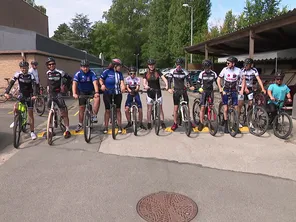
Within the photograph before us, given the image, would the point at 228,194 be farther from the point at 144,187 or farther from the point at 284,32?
the point at 284,32

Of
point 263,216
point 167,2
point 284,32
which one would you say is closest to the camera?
point 263,216

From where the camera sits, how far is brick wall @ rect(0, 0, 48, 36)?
24.6 meters

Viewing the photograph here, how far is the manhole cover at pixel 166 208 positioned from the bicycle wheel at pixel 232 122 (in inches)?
138

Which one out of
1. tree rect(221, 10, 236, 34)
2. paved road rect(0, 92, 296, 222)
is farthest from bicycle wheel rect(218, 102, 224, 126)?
tree rect(221, 10, 236, 34)

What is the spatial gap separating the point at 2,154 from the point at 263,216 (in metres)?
4.88

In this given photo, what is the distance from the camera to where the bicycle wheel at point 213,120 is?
7.06m

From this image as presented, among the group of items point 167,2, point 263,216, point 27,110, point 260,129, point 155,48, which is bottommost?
point 263,216

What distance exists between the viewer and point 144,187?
13.8ft

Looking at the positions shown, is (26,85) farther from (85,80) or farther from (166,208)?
(166,208)

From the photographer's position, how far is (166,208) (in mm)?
3637

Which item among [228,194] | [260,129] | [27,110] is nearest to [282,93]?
[260,129]

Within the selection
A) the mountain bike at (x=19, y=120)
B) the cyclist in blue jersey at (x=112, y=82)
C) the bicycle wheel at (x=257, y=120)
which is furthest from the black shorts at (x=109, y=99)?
the bicycle wheel at (x=257, y=120)

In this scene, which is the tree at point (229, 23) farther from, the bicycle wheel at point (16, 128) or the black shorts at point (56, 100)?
the bicycle wheel at point (16, 128)

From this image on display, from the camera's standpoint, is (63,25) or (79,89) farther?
(63,25)
